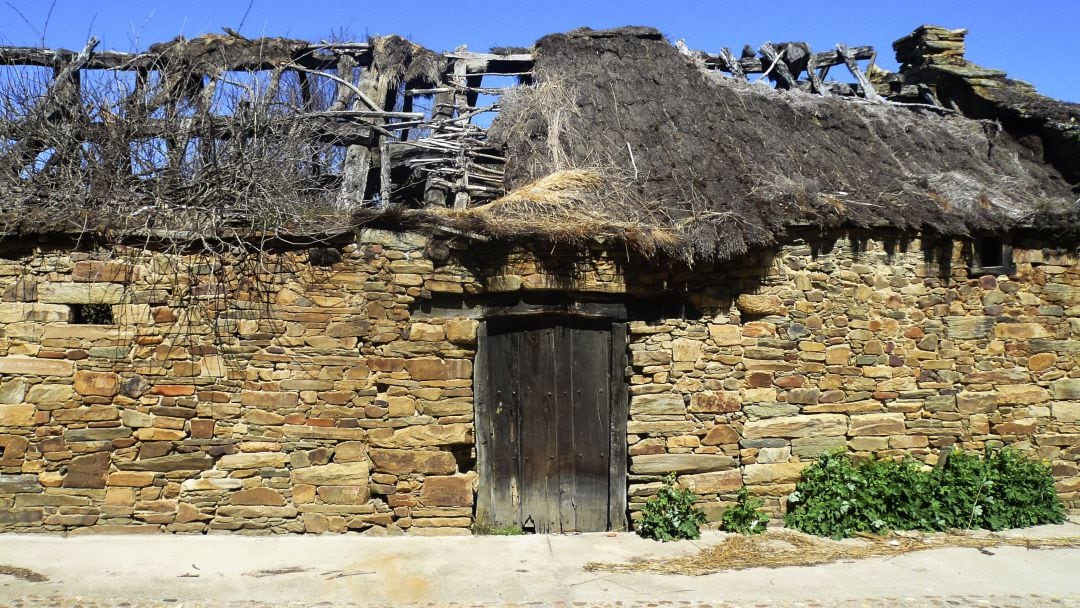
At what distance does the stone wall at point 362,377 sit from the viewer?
6.21 m

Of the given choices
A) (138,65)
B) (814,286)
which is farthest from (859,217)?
(138,65)

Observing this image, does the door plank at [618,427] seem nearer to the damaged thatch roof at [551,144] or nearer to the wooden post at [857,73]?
the damaged thatch roof at [551,144]

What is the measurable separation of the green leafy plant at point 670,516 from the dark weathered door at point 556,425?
311 mm

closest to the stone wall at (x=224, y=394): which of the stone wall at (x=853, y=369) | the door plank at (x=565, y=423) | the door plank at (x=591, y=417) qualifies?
the door plank at (x=565, y=423)

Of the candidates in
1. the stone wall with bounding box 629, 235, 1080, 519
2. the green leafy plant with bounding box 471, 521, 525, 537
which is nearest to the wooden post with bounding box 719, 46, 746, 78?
the stone wall with bounding box 629, 235, 1080, 519

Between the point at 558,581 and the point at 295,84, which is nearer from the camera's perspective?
the point at 558,581

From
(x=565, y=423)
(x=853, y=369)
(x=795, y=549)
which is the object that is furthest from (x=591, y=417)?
(x=853, y=369)

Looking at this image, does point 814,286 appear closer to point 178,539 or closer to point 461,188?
point 461,188

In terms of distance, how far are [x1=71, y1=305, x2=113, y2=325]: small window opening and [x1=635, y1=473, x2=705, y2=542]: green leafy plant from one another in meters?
4.61

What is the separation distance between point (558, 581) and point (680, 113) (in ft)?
16.7

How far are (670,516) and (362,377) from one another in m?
2.73

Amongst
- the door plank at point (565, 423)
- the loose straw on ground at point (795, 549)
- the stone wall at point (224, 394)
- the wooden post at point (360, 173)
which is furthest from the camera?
the wooden post at point (360, 173)

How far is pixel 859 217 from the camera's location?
699cm

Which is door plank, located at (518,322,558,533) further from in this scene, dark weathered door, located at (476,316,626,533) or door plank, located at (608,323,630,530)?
door plank, located at (608,323,630,530)
